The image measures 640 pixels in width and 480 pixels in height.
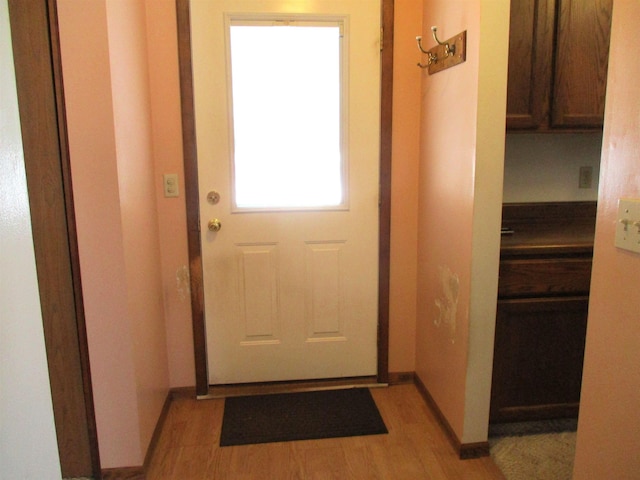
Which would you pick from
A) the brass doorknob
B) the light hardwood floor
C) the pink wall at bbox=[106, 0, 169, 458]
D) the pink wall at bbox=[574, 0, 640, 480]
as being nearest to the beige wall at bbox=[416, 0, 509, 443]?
the light hardwood floor

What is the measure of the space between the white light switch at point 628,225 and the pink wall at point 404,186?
1.44 metres

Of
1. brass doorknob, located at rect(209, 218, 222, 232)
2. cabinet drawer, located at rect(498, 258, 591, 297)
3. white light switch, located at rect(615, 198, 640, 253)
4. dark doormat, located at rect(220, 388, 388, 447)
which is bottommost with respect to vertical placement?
dark doormat, located at rect(220, 388, 388, 447)

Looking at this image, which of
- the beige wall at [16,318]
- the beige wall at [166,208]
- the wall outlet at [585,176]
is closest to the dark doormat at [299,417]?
the beige wall at [166,208]

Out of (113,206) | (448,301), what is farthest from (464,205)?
(113,206)

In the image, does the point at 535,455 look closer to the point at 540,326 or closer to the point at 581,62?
the point at 540,326

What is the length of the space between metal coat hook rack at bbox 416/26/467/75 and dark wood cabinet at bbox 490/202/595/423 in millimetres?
782

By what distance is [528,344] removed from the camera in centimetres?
205

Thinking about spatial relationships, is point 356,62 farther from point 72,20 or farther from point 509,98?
point 72,20

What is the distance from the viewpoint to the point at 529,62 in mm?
2004

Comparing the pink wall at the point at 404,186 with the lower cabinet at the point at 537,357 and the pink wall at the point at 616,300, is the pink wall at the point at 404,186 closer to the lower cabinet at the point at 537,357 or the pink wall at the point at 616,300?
the lower cabinet at the point at 537,357

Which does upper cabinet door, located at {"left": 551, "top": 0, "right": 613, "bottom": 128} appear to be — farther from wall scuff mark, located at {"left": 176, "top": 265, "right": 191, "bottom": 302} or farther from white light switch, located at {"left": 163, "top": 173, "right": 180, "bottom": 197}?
wall scuff mark, located at {"left": 176, "top": 265, "right": 191, "bottom": 302}

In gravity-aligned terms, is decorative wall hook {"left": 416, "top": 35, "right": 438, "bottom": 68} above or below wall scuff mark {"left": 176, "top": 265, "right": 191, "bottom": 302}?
above

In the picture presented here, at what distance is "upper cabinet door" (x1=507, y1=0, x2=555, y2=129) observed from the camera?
1966 mm

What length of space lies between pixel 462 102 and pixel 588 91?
654 mm
